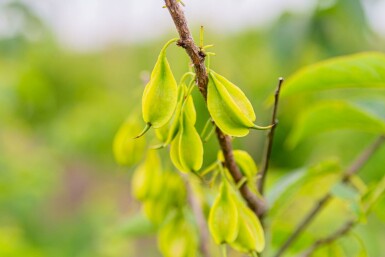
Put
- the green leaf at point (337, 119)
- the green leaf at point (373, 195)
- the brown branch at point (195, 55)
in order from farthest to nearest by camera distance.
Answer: the green leaf at point (337, 119)
the green leaf at point (373, 195)
the brown branch at point (195, 55)

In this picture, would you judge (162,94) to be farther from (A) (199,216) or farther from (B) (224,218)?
(A) (199,216)

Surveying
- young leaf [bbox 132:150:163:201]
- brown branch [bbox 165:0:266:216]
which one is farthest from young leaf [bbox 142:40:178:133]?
young leaf [bbox 132:150:163:201]

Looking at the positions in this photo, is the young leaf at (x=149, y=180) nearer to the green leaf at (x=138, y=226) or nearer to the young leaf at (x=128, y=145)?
the young leaf at (x=128, y=145)

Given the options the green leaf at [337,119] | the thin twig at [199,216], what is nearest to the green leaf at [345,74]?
the green leaf at [337,119]

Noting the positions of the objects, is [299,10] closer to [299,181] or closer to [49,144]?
[299,181]

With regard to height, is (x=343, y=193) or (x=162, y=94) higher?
(x=162, y=94)

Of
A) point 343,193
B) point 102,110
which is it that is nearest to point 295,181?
point 343,193
